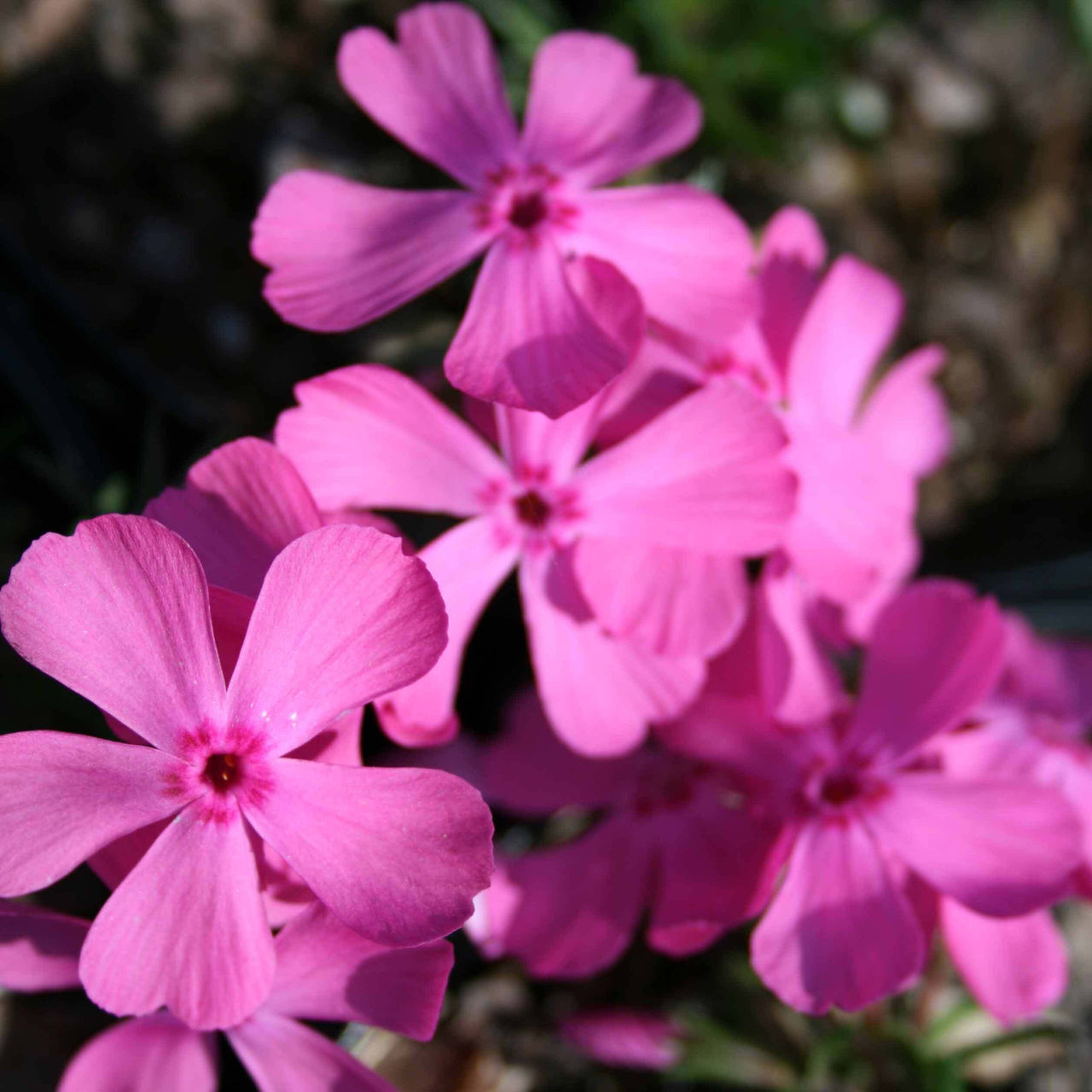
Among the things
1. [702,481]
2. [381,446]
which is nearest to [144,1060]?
[381,446]

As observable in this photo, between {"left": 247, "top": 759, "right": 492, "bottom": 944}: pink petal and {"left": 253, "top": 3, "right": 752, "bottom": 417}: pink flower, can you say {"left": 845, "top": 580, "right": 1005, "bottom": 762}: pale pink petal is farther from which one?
{"left": 247, "top": 759, "right": 492, "bottom": 944}: pink petal

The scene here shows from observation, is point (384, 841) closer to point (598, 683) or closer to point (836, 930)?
point (598, 683)

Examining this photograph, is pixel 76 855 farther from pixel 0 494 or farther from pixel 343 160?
pixel 343 160

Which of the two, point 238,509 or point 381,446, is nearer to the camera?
point 238,509

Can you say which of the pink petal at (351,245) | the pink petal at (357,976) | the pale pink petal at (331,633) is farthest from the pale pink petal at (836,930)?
the pink petal at (351,245)

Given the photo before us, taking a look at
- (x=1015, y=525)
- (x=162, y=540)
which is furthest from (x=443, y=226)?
(x=1015, y=525)

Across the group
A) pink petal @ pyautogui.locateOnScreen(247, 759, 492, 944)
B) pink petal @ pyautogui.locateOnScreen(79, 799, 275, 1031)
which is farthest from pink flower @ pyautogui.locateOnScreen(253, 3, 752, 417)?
pink petal @ pyautogui.locateOnScreen(79, 799, 275, 1031)
